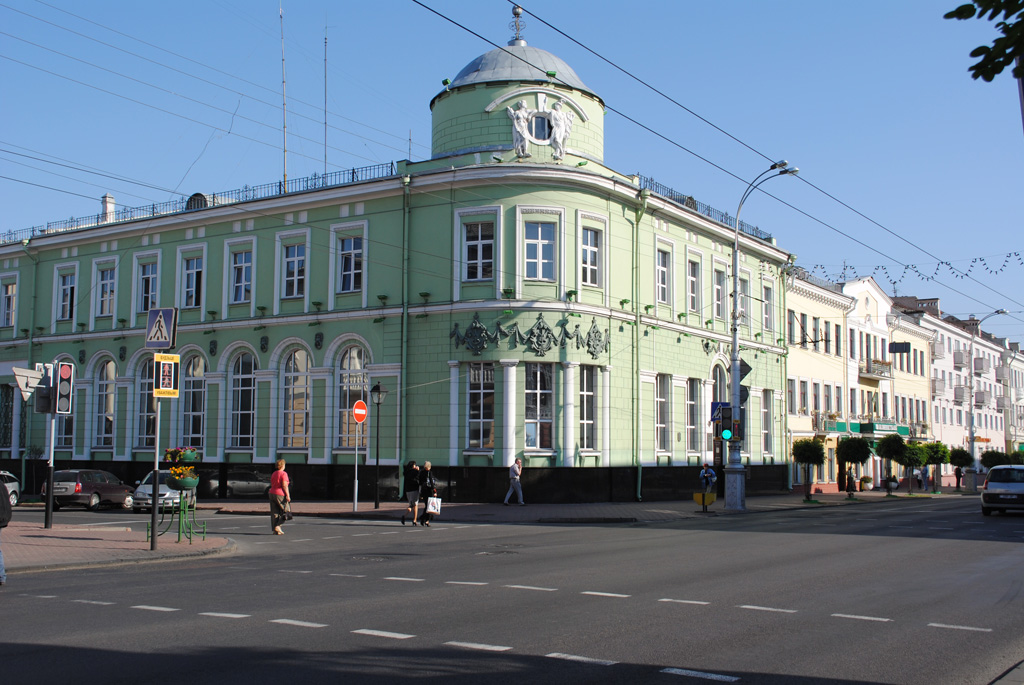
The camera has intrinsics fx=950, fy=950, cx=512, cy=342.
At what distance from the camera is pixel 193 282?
3928 centimetres

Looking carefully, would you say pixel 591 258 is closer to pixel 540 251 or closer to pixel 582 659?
pixel 540 251

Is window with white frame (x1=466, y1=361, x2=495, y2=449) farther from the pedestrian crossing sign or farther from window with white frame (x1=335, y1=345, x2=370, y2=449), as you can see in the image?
the pedestrian crossing sign

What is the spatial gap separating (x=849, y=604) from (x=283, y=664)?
21.7 feet

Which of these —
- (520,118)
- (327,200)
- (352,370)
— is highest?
(520,118)

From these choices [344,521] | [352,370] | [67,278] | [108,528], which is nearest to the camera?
[108,528]

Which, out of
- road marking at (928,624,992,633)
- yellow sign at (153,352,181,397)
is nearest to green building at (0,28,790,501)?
yellow sign at (153,352,181,397)

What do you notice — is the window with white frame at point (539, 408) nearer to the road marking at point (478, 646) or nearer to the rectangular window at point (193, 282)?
the rectangular window at point (193, 282)

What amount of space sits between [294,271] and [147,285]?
845 centimetres

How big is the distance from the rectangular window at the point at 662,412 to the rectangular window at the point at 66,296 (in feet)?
86.4

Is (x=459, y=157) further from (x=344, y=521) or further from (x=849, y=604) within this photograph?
(x=849, y=604)

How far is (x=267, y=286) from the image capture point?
121 feet

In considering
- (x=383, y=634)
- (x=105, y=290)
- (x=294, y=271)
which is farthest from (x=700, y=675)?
(x=105, y=290)

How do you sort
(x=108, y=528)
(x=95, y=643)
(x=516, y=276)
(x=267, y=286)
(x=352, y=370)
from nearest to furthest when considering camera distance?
(x=95, y=643) < (x=108, y=528) < (x=516, y=276) < (x=352, y=370) < (x=267, y=286)

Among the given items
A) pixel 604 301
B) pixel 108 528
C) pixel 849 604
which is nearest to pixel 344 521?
pixel 108 528
